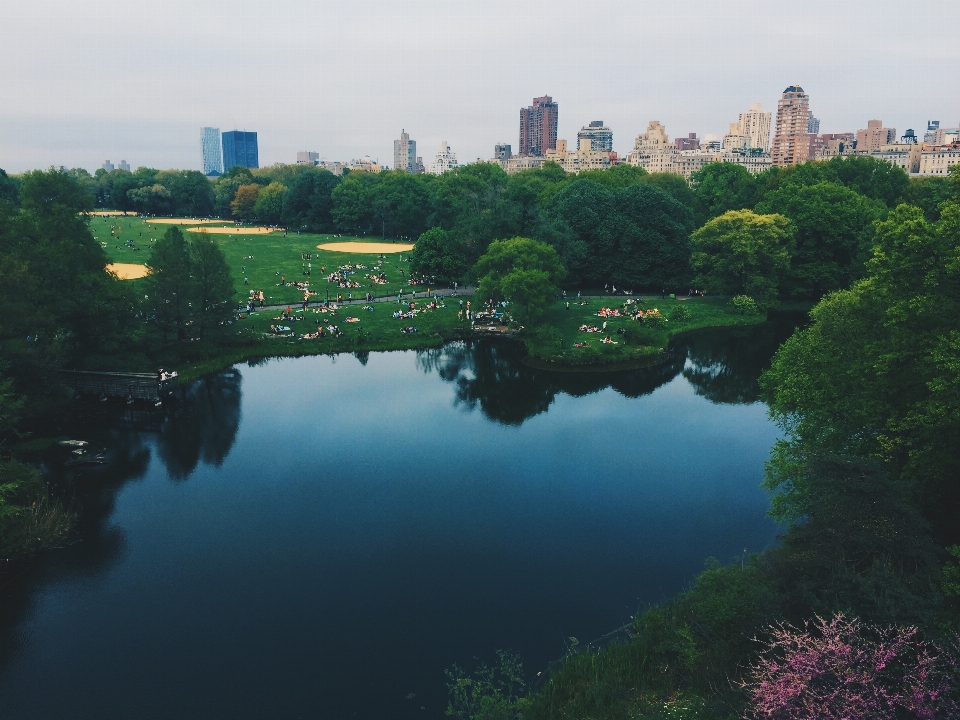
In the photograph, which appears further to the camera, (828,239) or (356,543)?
(828,239)

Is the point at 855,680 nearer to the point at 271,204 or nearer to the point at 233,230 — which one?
the point at 233,230

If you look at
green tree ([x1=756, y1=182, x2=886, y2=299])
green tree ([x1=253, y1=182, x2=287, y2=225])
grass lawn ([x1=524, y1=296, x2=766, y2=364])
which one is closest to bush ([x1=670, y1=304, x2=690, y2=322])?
grass lawn ([x1=524, y1=296, x2=766, y2=364])

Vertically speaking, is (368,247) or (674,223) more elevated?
(674,223)

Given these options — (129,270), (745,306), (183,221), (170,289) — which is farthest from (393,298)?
(183,221)

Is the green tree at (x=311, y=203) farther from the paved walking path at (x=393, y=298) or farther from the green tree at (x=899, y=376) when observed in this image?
the green tree at (x=899, y=376)

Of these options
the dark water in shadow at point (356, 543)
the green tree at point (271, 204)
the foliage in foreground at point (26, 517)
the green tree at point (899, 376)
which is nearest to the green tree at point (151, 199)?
the green tree at point (271, 204)

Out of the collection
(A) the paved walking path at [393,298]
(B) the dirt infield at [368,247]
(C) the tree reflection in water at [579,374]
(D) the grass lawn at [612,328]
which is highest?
(B) the dirt infield at [368,247]

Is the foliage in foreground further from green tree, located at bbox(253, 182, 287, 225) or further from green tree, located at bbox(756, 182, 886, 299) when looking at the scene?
green tree, located at bbox(253, 182, 287, 225)
